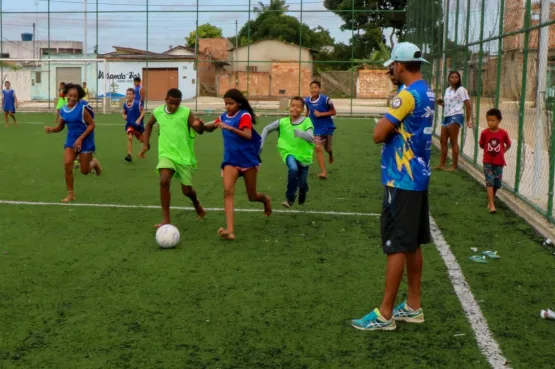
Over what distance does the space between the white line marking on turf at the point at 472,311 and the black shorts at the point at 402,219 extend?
779 mm

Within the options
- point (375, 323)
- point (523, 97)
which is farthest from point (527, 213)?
point (375, 323)

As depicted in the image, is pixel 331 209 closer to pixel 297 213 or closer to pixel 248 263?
pixel 297 213

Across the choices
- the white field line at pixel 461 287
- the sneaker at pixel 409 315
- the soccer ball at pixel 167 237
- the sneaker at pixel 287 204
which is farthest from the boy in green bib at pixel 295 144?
the sneaker at pixel 409 315

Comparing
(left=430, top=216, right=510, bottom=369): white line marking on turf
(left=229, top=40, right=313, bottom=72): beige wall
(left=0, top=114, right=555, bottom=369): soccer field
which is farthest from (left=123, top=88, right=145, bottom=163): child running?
(left=229, top=40, right=313, bottom=72): beige wall

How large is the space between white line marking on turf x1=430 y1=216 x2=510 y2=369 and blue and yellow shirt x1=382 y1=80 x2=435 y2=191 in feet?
3.63

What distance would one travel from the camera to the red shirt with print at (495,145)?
955cm

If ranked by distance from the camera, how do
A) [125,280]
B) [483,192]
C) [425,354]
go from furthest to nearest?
[483,192] < [125,280] < [425,354]

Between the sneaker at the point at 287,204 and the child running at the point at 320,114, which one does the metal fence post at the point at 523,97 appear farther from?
the child running at the point at 320,114

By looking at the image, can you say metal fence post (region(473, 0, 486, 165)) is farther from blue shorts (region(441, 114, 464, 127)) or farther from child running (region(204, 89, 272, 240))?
child running (region(204, 89, 272, 240))

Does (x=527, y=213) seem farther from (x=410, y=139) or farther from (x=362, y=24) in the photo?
(x=362, y=24)

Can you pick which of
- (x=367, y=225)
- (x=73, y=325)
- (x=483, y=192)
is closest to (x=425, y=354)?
(x=73, y=325)

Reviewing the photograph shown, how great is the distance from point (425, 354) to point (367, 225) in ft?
13.8

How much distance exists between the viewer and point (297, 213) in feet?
31.4

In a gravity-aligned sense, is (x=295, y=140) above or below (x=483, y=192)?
above
